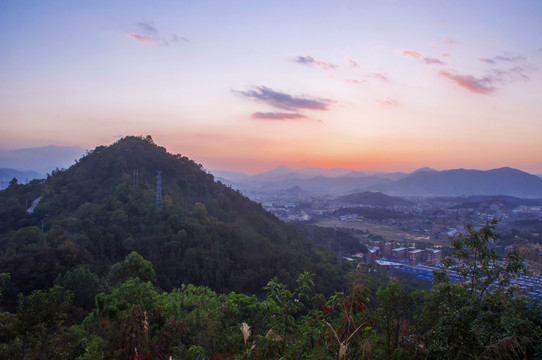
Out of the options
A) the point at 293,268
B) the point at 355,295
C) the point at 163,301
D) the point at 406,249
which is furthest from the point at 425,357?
the point at 406,249

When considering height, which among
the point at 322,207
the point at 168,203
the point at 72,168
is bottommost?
the point at 322,207

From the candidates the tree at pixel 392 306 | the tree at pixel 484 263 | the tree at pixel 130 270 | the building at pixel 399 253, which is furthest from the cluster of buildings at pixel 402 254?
the tree at pixel 484 263

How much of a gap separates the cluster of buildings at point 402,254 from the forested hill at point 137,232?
33.6ft

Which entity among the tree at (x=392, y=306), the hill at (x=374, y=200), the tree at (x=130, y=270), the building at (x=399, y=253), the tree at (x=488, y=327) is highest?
the tree at (x=488, y=327)

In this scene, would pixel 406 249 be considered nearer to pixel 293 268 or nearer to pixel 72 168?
pixel 293 268

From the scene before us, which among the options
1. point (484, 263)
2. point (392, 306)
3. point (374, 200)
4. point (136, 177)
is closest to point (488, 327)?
point (484, 263)

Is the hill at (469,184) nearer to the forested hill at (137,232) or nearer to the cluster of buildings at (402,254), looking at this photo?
the cluster of buildings at (402,254)

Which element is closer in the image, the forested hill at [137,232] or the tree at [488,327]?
the tree at [488,327]

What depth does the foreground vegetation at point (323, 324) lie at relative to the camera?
2715 millimetres

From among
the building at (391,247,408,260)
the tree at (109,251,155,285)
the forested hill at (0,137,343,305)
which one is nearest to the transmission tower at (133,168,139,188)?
the forested hill at (0,137,343,305)

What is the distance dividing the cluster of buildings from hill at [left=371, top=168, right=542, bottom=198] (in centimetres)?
9208

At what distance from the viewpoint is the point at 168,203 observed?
21297 mm

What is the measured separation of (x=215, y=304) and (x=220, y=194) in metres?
20.4

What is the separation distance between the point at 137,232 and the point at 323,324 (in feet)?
56.1
